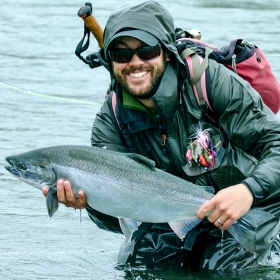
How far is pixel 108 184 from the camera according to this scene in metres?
4.98

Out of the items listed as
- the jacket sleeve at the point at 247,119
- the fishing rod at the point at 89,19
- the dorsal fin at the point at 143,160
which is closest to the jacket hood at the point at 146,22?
the jacket sleeve at the point at 247,119

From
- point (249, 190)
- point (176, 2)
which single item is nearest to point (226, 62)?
point (249, 190)

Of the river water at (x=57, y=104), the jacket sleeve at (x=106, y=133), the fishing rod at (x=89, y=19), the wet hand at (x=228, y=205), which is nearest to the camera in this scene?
the wet hand at (x=228, y=205)

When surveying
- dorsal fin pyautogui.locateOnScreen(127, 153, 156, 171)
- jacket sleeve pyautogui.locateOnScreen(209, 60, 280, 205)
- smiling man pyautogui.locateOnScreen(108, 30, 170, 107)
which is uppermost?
smiling man pyautogui.locateOnScreen(108, 30, 170, 107)

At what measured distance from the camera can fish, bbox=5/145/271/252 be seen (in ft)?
16.4

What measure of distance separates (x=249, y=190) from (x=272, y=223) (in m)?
0.68

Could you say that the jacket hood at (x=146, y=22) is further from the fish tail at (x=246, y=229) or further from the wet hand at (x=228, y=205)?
the fish tail at (x=246, y=229)

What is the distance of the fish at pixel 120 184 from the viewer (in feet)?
16.4

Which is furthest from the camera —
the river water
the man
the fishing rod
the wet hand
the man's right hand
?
the fishing rod

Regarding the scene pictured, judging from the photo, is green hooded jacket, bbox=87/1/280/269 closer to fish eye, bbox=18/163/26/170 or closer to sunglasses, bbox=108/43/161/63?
sunglasses, bbox=108/43/161/63

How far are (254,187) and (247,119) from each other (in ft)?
1.43

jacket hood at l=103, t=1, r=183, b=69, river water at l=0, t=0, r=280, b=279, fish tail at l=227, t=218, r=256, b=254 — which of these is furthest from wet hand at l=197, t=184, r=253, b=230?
jacket hood at l=103, t=1, r=183, b=69

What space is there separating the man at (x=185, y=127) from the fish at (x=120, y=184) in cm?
8

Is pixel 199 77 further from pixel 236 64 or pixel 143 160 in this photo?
pixel 143 160
